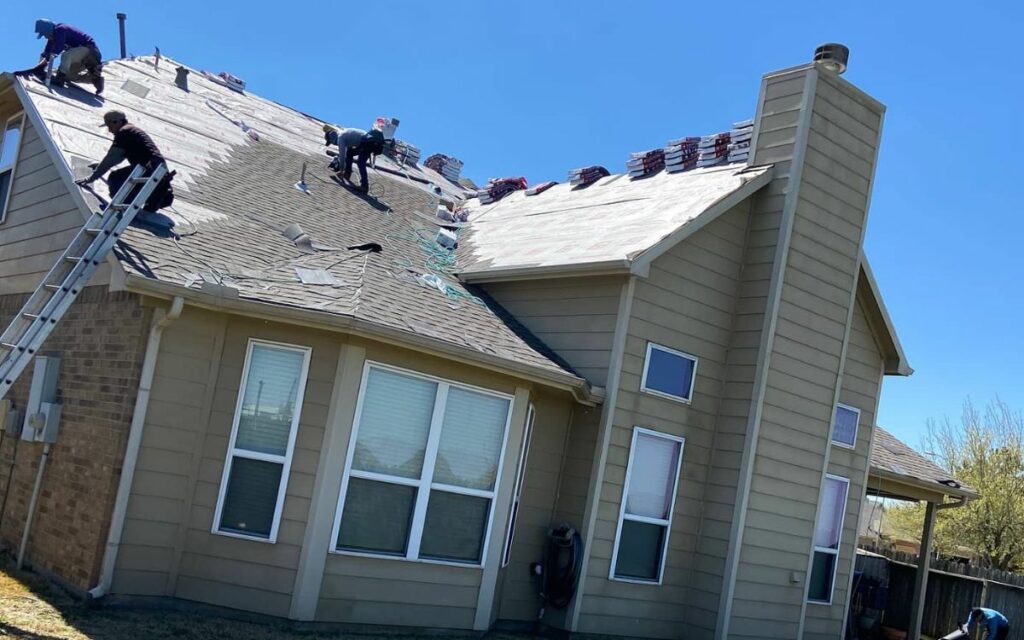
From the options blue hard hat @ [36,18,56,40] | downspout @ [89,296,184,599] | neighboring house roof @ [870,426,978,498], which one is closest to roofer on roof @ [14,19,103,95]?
blue hard hat @ [36,18,56,40]

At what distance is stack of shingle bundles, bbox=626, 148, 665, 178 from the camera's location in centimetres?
1416

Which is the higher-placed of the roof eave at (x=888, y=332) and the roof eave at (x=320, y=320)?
the roof eave at (x=888, y=332)

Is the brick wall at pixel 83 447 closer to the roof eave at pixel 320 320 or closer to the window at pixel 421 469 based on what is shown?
the roof eave at pixel 320 320

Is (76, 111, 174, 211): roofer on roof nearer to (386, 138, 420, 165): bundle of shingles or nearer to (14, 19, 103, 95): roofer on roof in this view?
(14, 19, 103, 95): roofer on roof

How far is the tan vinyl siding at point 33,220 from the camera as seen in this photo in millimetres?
10102

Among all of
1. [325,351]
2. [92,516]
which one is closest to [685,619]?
[325,351]

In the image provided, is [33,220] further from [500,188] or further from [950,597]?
[950,597]

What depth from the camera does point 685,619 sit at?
11.0 meters

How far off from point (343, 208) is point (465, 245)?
1.74 m

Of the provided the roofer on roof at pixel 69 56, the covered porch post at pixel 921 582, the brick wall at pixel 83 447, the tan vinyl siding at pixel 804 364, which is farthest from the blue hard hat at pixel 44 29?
the covered porch post at pixel 921 582

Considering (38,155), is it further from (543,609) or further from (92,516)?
(543,609)

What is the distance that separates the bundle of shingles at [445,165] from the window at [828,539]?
32.9 ft

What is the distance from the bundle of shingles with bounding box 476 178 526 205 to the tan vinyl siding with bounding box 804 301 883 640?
6.35 metres

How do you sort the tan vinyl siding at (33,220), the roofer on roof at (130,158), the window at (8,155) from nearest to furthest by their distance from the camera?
1. the roofer on roof at (130,158)
2. the tan vinyl siding at (33,220)
3. the window at (8,155)
